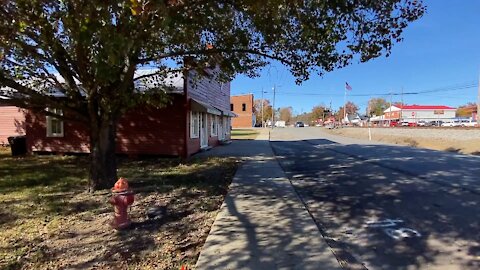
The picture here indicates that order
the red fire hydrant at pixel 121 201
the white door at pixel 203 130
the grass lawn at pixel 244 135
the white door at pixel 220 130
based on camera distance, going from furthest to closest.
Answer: the grass lawn at pixel 244 135 < the white door at pixel 220 130 < the white door at pixel 203 130 < the red fire hydrant at pixel 121 201

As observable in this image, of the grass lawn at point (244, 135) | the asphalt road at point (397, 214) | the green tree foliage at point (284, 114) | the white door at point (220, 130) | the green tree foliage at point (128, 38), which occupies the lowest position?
the asphalt road at point (397, 214)

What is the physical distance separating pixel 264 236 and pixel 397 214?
283 cm

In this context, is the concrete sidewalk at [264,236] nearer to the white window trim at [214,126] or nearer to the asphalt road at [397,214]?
the asphalt road at [397,214]

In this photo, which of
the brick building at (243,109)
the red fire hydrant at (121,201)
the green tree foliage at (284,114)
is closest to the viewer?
the red fire hydrant at (121,201)

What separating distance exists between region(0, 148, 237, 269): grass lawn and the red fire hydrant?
0.45 ft

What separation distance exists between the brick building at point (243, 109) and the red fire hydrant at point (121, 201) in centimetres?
8208

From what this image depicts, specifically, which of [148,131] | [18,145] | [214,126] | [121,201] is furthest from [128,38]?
[214,126]

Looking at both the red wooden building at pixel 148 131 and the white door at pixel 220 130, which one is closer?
the red wooden building at pixel 148 131

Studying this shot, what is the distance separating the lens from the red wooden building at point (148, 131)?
54.4 feet

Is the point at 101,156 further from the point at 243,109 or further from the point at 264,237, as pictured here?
the point at 243,109

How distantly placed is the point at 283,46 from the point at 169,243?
20.1ft

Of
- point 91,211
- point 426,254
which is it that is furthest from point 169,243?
point 426,254

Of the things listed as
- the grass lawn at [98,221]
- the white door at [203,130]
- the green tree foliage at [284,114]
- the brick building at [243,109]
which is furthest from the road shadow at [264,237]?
the green tree foliage at [284,114]

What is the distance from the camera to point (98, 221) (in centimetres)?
638
